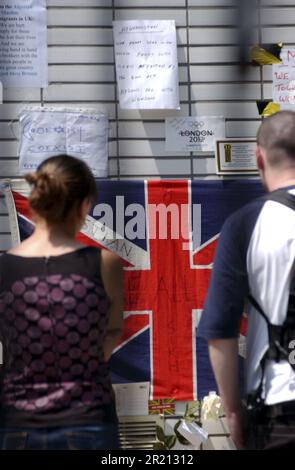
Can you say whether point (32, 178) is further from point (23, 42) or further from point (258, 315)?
point (23, 42)

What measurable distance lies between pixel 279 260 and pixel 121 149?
91.4 inches

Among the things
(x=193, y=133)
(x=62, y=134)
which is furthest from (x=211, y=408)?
(x=62, y=134)

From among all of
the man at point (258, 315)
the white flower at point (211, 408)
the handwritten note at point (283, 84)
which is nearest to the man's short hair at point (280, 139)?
the man at point (258, 315)

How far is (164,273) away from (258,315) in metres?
2.04

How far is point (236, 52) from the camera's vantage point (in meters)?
4.86

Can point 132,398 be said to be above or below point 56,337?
below

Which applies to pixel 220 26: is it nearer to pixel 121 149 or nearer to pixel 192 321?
pixel 121 149

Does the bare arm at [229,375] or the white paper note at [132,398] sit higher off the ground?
the bare arm at [229,375]

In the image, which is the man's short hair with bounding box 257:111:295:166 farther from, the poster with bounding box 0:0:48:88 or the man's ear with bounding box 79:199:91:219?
the poster with bounding box 0:0:48:88

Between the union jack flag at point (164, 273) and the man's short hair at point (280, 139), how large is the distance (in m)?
1.93

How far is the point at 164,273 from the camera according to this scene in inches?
192

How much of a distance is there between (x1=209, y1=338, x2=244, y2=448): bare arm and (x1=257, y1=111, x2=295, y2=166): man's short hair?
2.23 feet

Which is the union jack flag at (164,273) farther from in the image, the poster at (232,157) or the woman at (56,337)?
the woman at (56,337)

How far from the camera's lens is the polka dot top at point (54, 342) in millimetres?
2729
